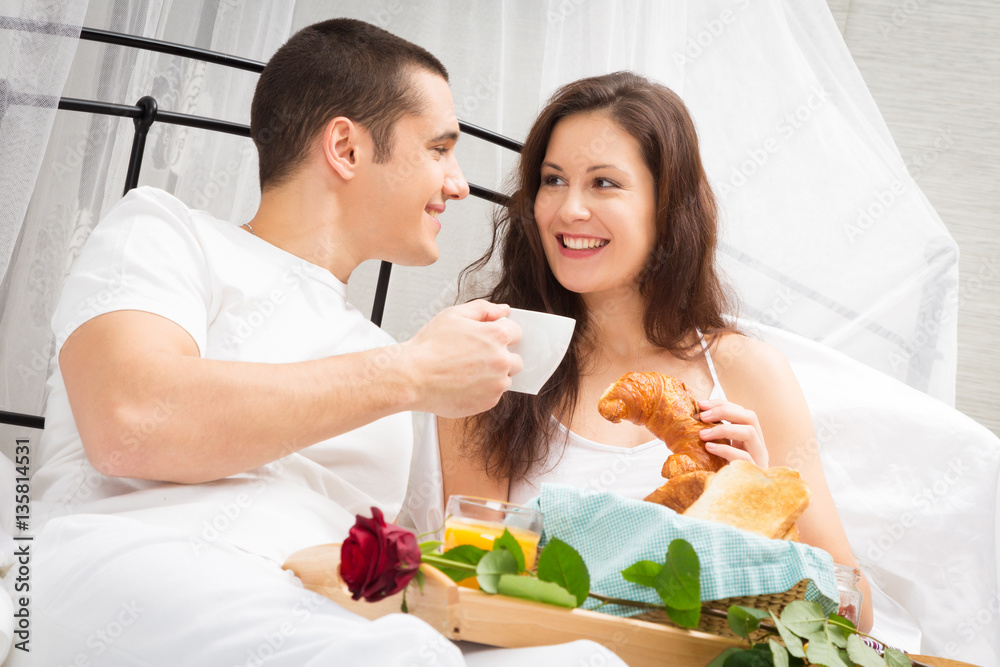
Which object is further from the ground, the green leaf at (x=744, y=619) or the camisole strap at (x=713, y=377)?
the camisole strap at (x=713, y=377)

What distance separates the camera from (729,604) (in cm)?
83

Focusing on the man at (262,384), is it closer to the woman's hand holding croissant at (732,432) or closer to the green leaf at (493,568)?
the green leaf at (493,568)

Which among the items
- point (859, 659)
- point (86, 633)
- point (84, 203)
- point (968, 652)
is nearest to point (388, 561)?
point (86, 633)

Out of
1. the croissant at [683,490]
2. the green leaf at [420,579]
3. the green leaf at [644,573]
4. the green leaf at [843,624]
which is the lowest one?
the green leaf at [420,579]

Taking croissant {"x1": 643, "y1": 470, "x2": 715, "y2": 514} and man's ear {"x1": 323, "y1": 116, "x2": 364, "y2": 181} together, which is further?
man's ear {"x1": 323, "y1": 116, "x2": 364, "y2": 181}

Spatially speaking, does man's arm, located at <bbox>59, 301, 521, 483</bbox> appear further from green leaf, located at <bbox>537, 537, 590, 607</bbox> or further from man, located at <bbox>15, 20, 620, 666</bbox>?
green leaf, located at <bbox>537, 537, 590, 607</bbox>

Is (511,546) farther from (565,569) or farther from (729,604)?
(729,604)

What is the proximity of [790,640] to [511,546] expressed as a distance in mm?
291

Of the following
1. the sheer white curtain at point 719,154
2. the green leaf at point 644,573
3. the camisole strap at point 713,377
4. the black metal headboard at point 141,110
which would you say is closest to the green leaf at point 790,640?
the green leaf at point 644,573

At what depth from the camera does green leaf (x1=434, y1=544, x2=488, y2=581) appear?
0.80 metres

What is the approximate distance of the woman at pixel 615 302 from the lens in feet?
5.03

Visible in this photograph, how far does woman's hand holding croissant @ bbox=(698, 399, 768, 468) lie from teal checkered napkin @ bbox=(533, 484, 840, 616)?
0.82ft

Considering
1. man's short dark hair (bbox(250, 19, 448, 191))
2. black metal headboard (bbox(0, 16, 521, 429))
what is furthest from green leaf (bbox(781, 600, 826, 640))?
black metal headboard (bbox(0, 16, 521, 429))

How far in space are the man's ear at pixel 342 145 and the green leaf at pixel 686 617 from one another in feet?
3.04
